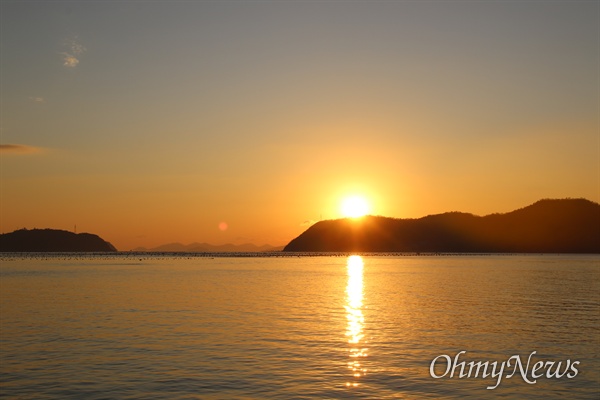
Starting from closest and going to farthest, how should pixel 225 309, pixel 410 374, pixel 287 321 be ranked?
pixel 410 374 → pixel 287 321 → pixel 225 309

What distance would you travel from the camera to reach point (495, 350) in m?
31.5

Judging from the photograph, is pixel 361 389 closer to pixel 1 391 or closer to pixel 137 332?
pixel 1 391

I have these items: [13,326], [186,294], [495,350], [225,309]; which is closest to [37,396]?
[13,326]

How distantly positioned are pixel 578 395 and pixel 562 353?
871cm

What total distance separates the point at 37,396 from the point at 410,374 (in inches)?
611

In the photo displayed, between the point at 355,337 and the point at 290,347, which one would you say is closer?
the point at 290,347

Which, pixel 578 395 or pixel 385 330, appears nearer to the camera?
pixel 578 395

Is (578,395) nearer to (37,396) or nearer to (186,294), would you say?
(37,396)

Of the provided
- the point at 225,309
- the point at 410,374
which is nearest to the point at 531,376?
the point at 410,374

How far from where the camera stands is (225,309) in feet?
168

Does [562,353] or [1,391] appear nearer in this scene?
[1,391]

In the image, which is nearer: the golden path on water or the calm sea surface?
the calm sea surface

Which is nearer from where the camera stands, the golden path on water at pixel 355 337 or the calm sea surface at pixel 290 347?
the calm sea surface at pixel 290 347

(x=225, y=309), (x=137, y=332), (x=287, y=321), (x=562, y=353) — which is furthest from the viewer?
(x=225, y=309)
